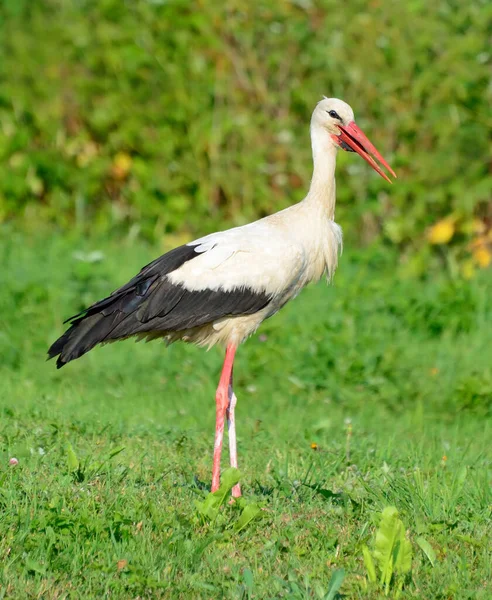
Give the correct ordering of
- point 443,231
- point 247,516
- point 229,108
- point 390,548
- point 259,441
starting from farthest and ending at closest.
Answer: point 229,108, point 443,231, point 259,441, point 247,516, point 390,548

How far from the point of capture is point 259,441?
5.57 metres

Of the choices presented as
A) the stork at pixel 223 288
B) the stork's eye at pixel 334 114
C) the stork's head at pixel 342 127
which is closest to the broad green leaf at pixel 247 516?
the stork at pixel 223 288

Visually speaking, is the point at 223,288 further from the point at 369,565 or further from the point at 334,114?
the point at 369,565

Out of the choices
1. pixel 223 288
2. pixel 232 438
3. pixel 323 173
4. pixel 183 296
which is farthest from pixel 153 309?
pixel 323 173

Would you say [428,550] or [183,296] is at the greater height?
[183,296]

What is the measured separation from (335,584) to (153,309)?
1.95m

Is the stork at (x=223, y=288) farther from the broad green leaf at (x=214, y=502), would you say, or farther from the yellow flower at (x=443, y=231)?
the yellow flower at (x=443, y=231)

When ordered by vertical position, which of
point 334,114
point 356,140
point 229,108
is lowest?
point 229,108

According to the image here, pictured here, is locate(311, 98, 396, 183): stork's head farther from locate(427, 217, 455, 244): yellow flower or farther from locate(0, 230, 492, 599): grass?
locate(427, 217, 455, 244): yellow flower

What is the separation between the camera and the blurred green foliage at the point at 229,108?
889 cm

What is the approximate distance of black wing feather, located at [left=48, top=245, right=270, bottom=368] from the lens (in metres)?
5.02

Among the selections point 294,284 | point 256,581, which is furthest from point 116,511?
point 294,284

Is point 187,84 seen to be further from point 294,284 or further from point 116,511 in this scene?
point 116,511

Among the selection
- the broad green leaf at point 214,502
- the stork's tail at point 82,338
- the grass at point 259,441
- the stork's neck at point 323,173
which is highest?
the stork's neck at point 323,173
